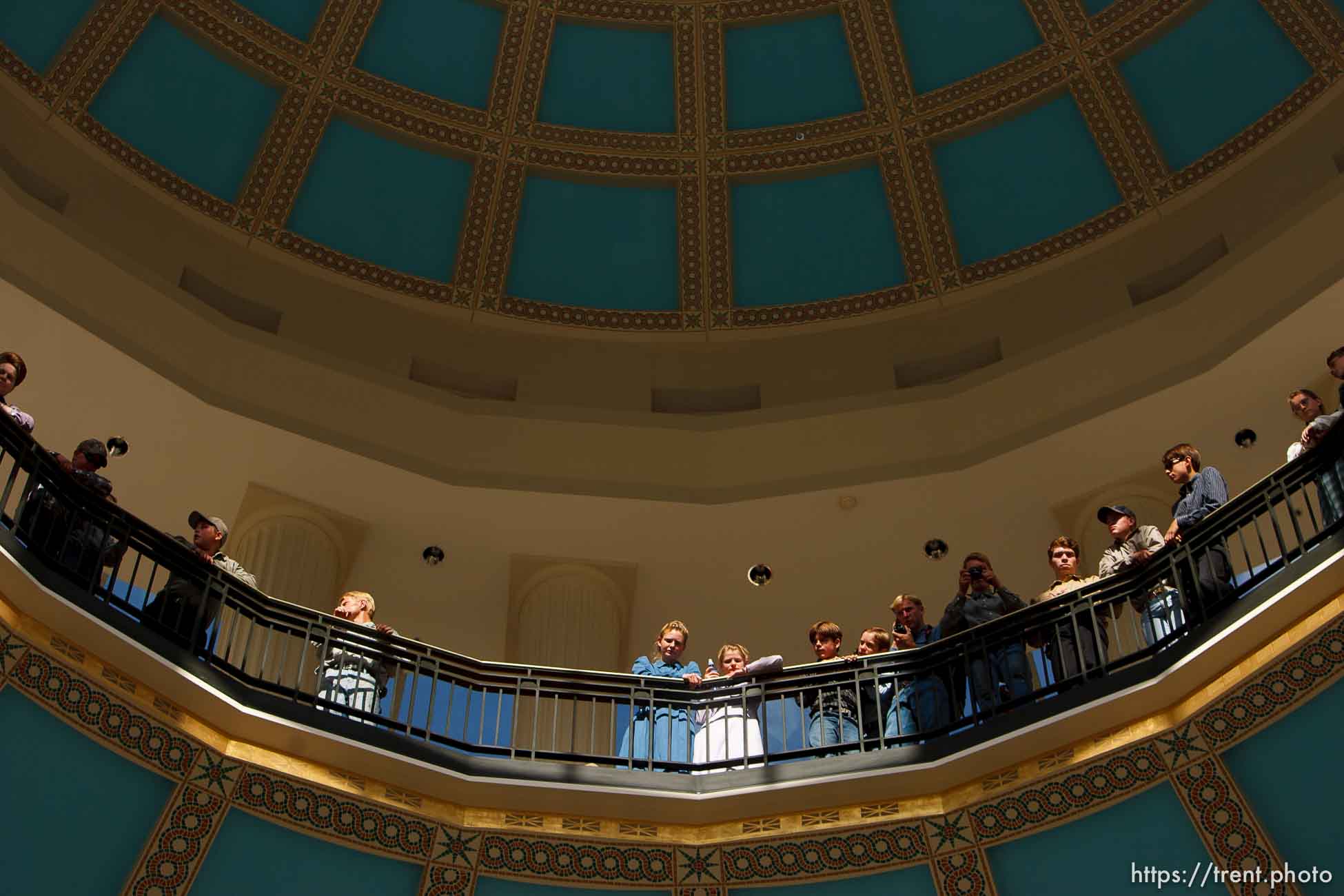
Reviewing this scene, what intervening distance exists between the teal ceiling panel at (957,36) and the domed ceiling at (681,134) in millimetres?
24

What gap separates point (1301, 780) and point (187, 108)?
1216 centimetres

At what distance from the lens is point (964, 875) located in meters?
13.2

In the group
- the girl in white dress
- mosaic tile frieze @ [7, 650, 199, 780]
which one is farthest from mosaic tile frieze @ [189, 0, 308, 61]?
mosaic tile frieze @ [7, 650, 199, 780]

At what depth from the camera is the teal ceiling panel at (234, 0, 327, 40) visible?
65.8ft

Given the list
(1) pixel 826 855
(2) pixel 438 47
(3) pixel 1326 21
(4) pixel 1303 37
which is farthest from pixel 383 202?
(1) pixel 826 855

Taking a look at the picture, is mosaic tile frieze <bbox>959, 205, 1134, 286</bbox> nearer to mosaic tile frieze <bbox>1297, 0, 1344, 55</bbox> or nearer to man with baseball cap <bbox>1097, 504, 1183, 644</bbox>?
mosaic tile frieze <bbox>1297, 0, 1344, 55</bbox>

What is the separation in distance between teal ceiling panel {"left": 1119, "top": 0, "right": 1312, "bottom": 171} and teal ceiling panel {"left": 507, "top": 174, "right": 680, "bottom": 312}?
4794mm

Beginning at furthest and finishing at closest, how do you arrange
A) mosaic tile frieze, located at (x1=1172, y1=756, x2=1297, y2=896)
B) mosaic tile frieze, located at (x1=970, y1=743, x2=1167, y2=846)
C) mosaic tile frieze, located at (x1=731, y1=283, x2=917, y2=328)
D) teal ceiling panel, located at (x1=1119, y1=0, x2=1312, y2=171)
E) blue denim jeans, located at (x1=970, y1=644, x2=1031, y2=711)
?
1. mosaic tile frieze, located at (x1=731, y1=283, x2=917, y2=328)
2. teal ceiling panel, located at (x1=1119, y1=0, x2=1312, y2=171)
3. blue denim jeans, located at (x1=970, y1=644, x2=1031, y2=711)
4. mosaic tile frieze, located at (x1=970, y1=743, x2=1167, y2=846)
5. mosaic tile frieze, located at (x1=1172, y1=756, x2=1297, y2=896)

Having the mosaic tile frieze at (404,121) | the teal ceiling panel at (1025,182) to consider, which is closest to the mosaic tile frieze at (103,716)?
the mosaic tile frieze at (404,121)

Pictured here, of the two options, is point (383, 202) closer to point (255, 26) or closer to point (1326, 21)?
point (255, 26)

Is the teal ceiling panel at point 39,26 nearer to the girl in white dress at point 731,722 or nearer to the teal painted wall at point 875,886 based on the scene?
the girl in white dress at point 731,722

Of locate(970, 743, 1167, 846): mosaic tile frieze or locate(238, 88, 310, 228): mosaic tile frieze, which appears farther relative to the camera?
locate(238, 88, 310, 228): mosaic tile frieze

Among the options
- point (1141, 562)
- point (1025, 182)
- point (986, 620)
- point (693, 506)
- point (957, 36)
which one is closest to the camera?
point (1141, 562)

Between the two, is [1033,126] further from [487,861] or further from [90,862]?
[90,862]
